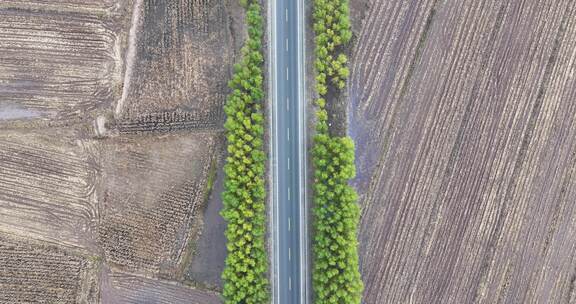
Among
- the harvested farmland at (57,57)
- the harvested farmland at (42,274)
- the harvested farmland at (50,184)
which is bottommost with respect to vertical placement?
the harvested farmland at (42,274)

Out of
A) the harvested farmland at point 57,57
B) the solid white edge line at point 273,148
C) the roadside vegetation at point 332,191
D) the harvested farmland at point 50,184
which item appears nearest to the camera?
the roadside vegetation at point 332,191

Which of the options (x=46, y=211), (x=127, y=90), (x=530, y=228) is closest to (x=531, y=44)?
(x=530, y=228)

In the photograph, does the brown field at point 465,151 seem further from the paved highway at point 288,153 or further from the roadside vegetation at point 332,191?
the paved highway at point 288,153

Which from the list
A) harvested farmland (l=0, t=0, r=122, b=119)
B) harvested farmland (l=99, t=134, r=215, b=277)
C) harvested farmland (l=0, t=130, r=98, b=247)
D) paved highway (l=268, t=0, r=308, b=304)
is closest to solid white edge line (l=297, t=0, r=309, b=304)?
paved highway (l=268, t=0, r=308, b=304)

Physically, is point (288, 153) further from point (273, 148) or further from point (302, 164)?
point (302, 164)

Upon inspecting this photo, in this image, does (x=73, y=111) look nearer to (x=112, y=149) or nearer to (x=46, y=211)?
(x=112, y=149)

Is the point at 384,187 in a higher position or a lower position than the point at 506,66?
lower

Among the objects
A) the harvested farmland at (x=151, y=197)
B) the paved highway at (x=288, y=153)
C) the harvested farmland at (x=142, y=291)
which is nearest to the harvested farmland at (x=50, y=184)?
the harvested farmland at (x=151, y=197)
